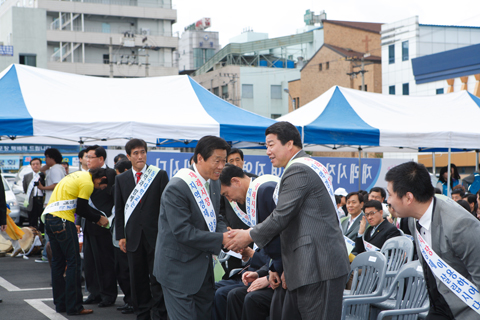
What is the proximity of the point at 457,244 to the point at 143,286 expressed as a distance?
3.66 metres

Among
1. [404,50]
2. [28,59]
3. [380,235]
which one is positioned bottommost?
[380,235]

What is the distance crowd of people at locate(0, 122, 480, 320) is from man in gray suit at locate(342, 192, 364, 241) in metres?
0.43

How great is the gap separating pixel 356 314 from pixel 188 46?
58572 millimetres

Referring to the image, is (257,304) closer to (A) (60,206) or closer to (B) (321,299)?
(B) (321,299)

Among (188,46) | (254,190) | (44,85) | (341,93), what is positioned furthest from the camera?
(188,46)

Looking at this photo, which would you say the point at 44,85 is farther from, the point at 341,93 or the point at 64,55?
the point at 64,55

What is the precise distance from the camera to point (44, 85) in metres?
8.27

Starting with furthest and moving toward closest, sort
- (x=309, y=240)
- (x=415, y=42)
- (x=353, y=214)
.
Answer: (x=415, y=42) < (x=353, y=214) < (x=309, y=240)

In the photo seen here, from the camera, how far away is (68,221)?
565 cm

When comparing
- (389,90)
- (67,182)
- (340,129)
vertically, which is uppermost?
(389,90)

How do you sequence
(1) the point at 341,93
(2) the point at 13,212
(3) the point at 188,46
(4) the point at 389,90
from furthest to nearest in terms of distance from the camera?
(3) the point at 188,46
(4) the point at 389,90
(2) the point at 13,212
(1) the point at 341,93

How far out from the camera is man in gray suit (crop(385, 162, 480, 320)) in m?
2.48

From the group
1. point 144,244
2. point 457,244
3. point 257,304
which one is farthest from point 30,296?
point 457,244

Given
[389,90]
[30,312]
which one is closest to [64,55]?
[389,90]
